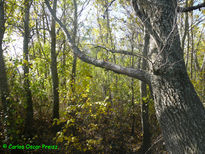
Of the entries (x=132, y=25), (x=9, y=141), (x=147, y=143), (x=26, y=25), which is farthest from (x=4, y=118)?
(x=147, y=143)

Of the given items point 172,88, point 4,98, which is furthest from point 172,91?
point 4,98

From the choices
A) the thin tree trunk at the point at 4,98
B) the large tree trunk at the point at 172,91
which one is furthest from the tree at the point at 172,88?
the thin tree trunk at the point at 4,98

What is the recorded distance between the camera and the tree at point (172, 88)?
138 centimetres

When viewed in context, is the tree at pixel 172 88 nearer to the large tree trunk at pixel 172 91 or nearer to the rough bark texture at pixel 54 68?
the large tree trunk at pixel 172 91

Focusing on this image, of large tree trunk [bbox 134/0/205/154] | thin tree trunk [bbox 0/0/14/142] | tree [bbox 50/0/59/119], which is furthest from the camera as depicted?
tree [bbox 50/0/59/119]

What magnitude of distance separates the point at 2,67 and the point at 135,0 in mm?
3387

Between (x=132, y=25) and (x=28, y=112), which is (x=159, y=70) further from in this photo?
(x=28, y=112)

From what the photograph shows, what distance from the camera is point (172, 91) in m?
1.43

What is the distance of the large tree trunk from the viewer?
1378mm

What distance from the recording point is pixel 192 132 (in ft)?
4.49

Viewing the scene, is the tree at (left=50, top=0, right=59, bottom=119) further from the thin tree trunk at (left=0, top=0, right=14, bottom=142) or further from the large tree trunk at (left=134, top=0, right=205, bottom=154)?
the large tree trunk at (left=134, top=0, right=205, bottom=154)

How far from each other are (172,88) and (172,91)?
0.04 m

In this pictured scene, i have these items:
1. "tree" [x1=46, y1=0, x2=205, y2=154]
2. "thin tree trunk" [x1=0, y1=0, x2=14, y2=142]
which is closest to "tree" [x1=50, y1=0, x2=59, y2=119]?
"thin tree trunk" [x1=0, y1=0, x2=14, y2=142]

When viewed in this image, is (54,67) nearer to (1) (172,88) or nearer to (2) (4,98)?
(2) (4,98)
